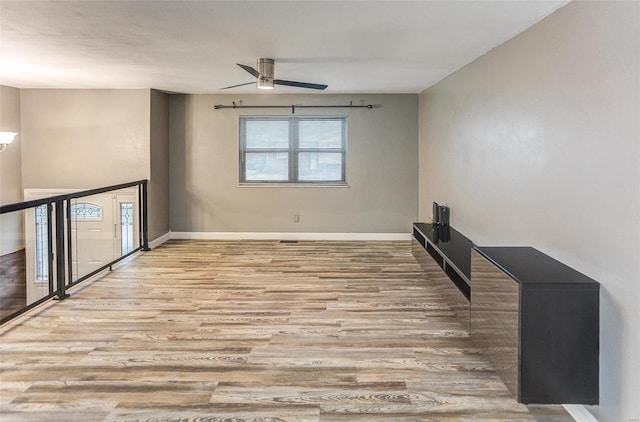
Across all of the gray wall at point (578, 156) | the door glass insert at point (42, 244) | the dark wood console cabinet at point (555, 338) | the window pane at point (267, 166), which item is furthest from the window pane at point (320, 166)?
the dark wood console cabinet at point (555, 338)

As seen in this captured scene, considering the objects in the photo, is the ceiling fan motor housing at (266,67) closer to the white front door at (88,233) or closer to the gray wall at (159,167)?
the white front door at (88,233)

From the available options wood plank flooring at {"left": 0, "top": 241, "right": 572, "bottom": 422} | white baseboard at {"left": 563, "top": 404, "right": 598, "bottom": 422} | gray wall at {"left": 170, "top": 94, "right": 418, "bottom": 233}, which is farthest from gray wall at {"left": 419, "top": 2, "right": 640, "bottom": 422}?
gray wall at {"left": 170, "top": 94, "right": 418, "bottom": 233}

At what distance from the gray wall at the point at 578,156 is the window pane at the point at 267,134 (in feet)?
12.3

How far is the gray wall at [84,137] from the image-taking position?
685cm

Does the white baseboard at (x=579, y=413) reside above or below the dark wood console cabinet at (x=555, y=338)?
below

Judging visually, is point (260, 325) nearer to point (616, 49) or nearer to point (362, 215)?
point (616, 49)

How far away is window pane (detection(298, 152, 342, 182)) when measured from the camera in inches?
304

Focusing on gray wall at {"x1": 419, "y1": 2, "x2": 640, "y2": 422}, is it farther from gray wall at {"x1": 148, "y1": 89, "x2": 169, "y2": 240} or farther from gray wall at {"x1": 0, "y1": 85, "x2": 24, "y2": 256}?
gray wall at {"x1": 0, "y1": 85, "x2": 24, "y2": 256}

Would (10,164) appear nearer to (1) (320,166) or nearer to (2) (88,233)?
(2) (88,233)

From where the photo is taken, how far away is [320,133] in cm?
771

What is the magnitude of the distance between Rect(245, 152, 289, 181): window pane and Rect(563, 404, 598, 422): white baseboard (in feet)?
18.8

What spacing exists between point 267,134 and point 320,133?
32.5 inches

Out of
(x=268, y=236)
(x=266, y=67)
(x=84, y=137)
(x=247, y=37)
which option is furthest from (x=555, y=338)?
(x=84, y=137)

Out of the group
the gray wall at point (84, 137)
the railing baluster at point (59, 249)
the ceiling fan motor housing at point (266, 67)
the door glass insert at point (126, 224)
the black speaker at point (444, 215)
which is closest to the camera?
the railing baluster at point (59, 249)
